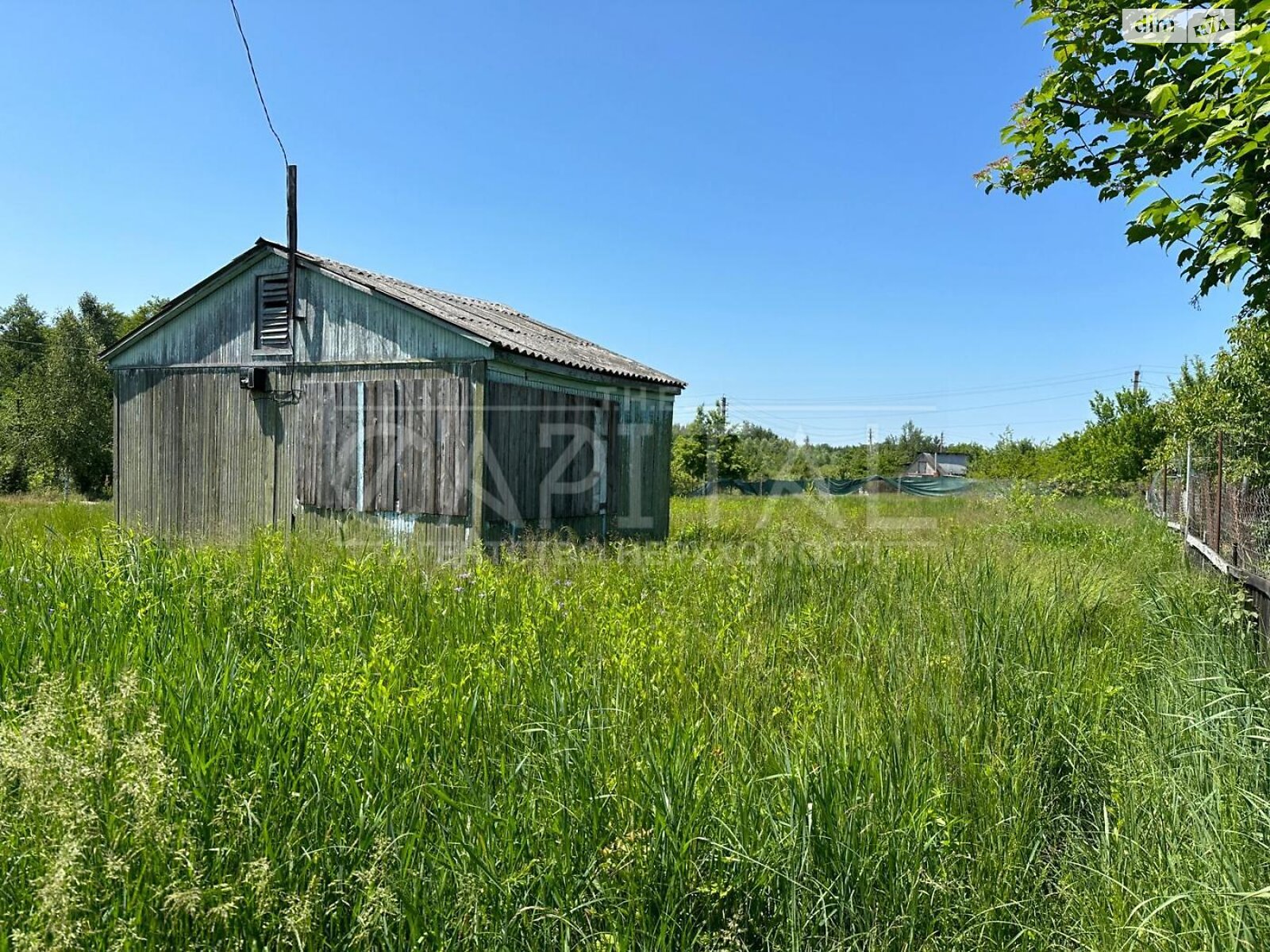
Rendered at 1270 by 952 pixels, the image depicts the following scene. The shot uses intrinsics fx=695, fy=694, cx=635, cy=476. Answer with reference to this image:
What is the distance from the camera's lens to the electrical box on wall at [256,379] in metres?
10.1

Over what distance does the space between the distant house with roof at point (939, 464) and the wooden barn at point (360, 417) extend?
Result: 53144mm

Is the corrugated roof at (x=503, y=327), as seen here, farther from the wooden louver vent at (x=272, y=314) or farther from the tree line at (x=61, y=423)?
the tree line at (x=61, y=423)

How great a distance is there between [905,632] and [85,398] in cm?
4741

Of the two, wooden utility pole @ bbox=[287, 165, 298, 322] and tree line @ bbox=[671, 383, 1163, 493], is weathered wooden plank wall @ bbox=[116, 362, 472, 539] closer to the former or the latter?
wooden utility pole @ bbox=[287, 165, 298, 322]

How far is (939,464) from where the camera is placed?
6962 centimetres

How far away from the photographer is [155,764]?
181cm

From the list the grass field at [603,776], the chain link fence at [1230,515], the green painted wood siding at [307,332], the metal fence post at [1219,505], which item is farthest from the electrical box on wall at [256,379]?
the metal fence post at [1219,505]

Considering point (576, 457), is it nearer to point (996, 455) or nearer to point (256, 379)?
point (256, 379)

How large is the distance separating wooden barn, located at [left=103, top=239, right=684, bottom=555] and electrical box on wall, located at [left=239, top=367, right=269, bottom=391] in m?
0.02

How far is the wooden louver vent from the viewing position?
1023 centimetres

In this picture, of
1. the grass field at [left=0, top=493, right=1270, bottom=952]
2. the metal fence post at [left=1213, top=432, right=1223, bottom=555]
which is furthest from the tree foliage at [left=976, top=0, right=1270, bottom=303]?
the metal fence post at [left=1213, top=432, right=1223, bottom=555]

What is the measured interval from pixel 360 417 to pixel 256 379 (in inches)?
79.5

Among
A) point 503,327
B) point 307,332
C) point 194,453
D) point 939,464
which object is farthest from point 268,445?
point 939,464

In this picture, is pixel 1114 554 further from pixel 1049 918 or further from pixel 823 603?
pixel 1049 918
